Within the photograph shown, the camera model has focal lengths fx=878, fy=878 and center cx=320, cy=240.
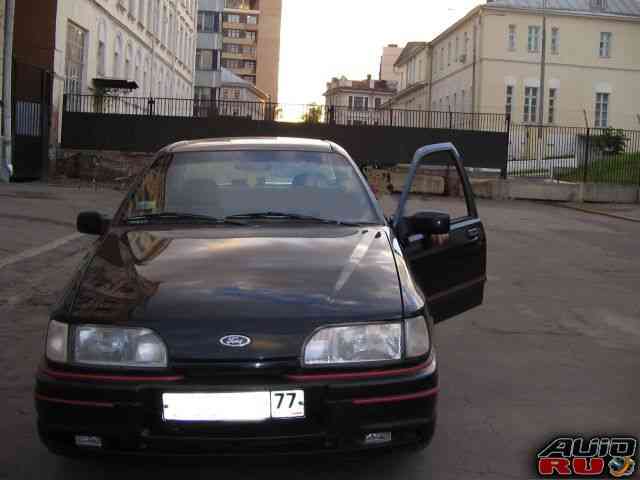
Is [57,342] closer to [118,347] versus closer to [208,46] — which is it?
[118,347]

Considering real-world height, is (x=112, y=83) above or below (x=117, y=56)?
below

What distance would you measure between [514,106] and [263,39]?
8125cm

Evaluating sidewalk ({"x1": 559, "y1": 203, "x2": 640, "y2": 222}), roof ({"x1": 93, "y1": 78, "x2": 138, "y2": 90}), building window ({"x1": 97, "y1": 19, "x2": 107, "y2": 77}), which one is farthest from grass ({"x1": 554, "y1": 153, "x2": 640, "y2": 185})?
building window ({"x1": 97, "y1": 19, "x2": 107, "y2": 77})

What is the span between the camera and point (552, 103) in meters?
55.9

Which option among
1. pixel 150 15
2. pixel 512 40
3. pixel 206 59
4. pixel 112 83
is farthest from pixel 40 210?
pixel 206 59

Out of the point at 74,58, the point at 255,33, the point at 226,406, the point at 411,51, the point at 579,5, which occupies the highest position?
the point at 255,33

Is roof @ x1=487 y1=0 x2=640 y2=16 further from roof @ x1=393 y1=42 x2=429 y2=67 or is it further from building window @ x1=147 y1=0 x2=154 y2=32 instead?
building window @ x1=147 y1=0 x2=154 y2=32

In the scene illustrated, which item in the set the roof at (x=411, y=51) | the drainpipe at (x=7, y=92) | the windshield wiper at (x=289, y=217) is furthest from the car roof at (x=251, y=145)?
the roof at (x=411, y=51)

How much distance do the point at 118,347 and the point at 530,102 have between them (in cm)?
5465

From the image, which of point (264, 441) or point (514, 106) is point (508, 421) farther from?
point (514, 106)

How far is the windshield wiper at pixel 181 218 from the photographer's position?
474 cm

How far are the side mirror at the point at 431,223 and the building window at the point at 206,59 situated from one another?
73.0 metres

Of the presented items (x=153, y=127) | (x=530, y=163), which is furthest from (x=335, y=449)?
(x=530, y=163)
